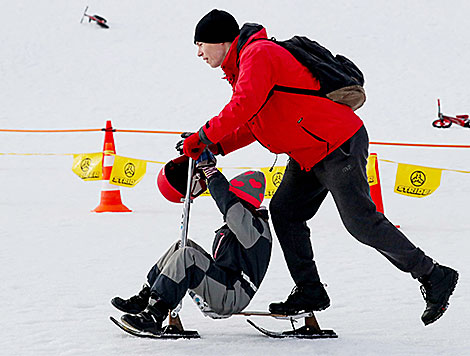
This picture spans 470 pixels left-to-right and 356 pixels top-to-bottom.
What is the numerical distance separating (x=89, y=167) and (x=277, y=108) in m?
6.27

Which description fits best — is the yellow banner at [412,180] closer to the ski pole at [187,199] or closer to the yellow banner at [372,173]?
the yellow banner at [372,173]

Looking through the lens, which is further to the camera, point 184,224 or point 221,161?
point 221,161

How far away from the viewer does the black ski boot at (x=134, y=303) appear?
3.80 meters

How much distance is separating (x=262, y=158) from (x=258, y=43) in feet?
38.9

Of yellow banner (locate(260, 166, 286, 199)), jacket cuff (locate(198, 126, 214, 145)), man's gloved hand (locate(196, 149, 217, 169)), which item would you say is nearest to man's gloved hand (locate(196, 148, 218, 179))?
man's gloved hand (locate(196, 149, 217, 169))

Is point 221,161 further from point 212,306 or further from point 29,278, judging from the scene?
point 212,306

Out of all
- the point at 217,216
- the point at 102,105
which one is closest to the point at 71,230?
the point at 217,216

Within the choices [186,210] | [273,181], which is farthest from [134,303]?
[273,181]

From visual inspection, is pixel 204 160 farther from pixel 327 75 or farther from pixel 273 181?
pixel 273 181

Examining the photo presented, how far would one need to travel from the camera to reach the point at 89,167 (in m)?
9.61

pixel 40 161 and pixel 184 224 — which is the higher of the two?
pixel 184 224

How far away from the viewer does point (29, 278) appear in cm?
538

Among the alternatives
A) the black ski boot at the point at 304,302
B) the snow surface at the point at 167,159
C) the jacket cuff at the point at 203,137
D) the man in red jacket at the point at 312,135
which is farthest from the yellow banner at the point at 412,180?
the jacket cuff at the point at 203,137

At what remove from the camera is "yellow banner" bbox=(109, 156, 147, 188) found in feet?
29.9
